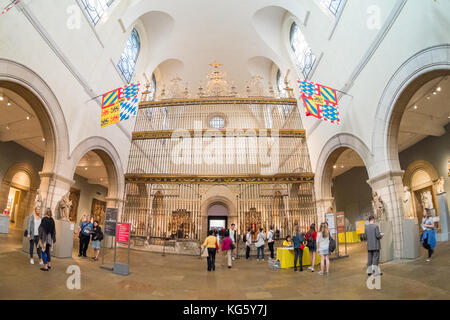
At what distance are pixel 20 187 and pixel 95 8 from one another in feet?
33.1

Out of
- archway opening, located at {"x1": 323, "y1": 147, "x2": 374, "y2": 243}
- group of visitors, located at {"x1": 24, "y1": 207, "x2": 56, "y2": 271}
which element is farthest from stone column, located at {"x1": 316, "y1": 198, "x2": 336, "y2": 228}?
group of visitors, located at {"x1": 24, "y1": 207, "x2": 56, "y2": 271}

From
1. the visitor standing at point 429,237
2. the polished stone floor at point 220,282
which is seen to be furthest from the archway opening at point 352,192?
the polished stone floor at point 220,282

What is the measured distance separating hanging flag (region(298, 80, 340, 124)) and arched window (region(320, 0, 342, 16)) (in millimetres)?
3444

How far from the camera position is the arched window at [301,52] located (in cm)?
1236

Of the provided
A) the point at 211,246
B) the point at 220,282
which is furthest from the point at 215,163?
the point at 220,282

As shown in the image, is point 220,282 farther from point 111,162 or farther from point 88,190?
point 88,190

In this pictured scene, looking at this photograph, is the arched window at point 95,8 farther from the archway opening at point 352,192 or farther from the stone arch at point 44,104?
the archway opening at point 352,192

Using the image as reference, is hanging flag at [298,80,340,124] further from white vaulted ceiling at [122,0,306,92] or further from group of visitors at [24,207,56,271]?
group of visitors at [24,207,56,271]

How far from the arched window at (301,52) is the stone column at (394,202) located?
22.2ft

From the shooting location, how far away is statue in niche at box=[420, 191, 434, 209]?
12094mm

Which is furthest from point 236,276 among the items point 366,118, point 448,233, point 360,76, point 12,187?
point 12,187

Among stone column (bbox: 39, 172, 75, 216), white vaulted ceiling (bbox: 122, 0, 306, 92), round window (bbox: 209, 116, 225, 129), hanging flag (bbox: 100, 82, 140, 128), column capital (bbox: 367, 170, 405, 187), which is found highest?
white vaulted ceiling (bbox: 122, 0, 306, 92)

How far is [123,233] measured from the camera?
643 centimetres

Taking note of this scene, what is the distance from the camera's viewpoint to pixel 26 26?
21.3 feet
